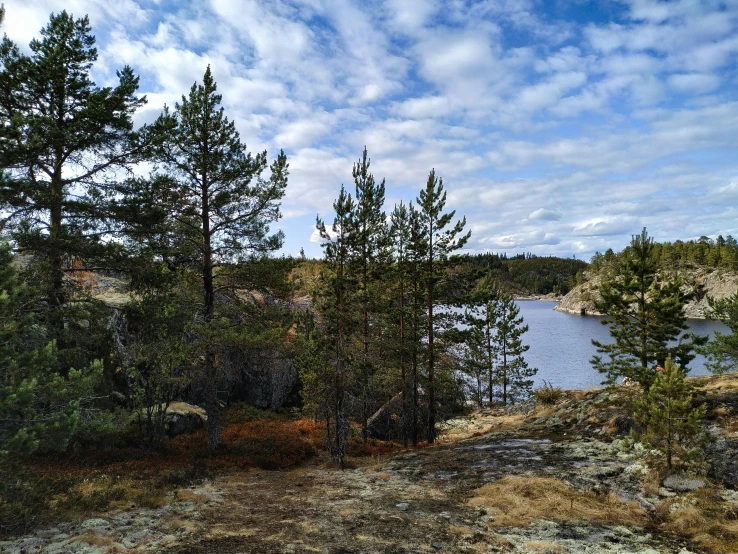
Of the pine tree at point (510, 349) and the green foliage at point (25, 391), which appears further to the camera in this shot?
the pine tree at point (510, 349)

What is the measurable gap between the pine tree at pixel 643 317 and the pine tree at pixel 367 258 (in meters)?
8.74

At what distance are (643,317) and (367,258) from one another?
12088 millimetres

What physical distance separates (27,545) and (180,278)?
8.80 m

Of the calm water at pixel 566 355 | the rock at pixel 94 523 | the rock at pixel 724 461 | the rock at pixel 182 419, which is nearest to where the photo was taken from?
the rock at pixel 94 523

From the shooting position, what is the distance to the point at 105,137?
13.0 meters

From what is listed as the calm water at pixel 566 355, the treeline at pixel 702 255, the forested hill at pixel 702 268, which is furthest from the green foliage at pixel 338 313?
the treeline at pixel 702 255

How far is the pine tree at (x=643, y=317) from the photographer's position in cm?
1214

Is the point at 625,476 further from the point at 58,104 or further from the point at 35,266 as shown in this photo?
the point at 58,104

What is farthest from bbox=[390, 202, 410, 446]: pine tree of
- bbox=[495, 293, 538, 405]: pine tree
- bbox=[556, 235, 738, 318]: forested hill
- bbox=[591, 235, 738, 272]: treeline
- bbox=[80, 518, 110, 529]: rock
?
bbox=[591, 235, 738, 272]: treeline

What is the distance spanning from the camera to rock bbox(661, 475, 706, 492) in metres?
8.37

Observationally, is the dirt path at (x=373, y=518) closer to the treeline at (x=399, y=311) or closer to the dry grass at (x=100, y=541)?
the dry grass at (x=100, y=541)

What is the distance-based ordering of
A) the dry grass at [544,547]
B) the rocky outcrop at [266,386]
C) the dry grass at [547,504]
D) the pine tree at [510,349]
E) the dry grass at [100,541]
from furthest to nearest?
1. the pine tree at [510,349]
2. the rocky outcrop at [266,386]
3. the dry grass at [547,504]
4. the dry grass at [100,541]
5. the dry grass at [544,547]

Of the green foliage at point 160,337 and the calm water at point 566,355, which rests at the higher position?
the green foliage at point 160,337

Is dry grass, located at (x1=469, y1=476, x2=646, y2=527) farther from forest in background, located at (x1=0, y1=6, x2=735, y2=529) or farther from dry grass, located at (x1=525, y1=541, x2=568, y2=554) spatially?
forest in background, located at (x1=0, y1=6, x2=735, y2=529)
